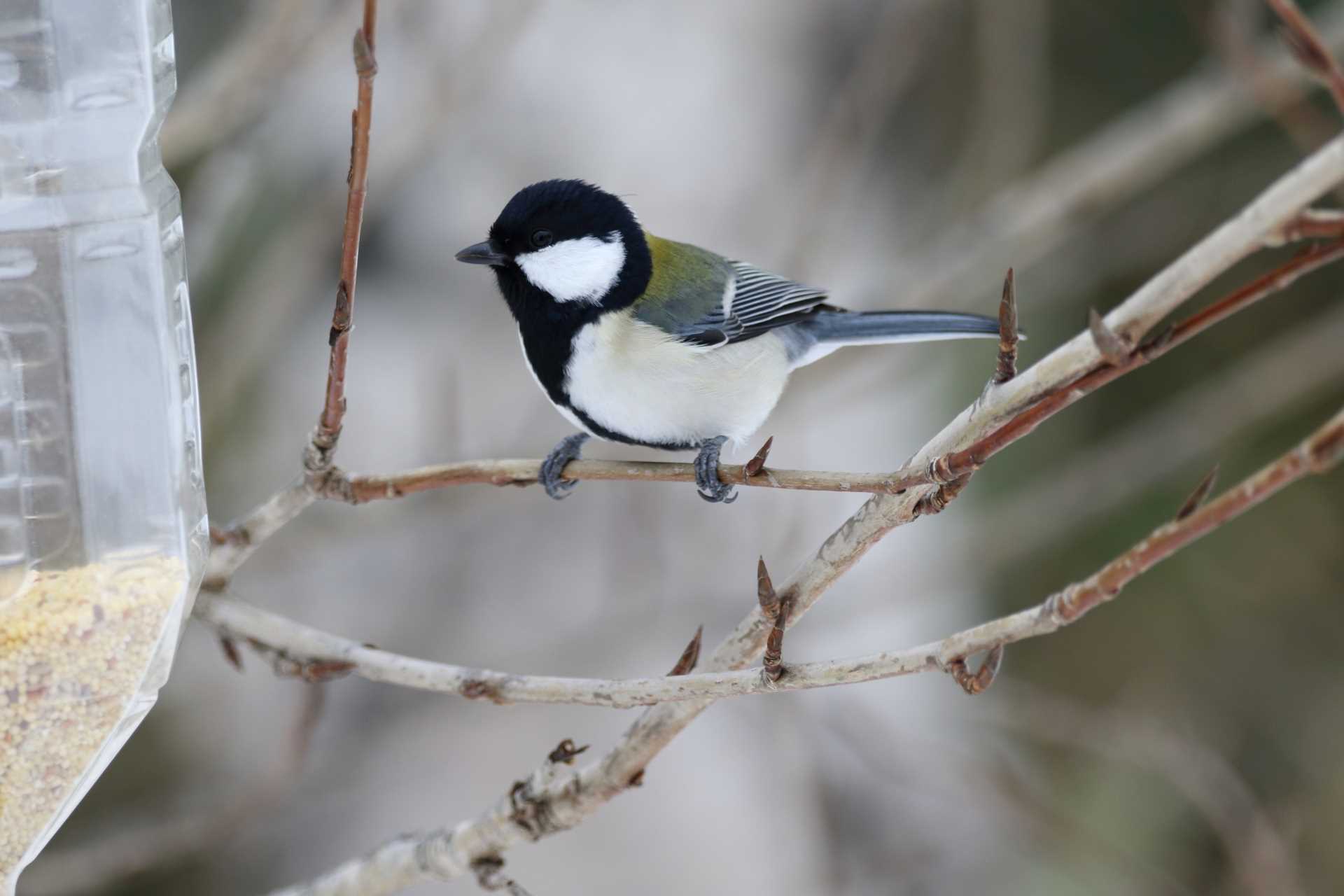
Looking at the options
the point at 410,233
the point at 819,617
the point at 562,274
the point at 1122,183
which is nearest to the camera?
the point at 562,274

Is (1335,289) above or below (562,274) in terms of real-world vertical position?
below

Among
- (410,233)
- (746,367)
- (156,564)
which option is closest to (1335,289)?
(746,367)

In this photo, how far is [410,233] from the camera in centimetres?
421

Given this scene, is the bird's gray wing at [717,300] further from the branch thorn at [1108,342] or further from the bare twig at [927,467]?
the branch thorn at [1108,342]

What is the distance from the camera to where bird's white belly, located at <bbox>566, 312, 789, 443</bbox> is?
1.85 m

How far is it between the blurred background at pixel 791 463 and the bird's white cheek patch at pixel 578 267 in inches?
13.4

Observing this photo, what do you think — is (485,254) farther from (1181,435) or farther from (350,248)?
(1181,435)

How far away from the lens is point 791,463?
2.96 m

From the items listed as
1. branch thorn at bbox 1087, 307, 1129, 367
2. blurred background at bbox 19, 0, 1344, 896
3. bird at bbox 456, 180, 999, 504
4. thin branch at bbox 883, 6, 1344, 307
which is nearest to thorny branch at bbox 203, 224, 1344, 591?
branch thorn at bbox 1087, 307, 1129, 367

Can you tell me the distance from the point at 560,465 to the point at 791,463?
3.88 feet

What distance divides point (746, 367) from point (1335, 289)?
1.97 m

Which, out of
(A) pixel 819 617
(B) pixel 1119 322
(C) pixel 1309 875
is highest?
(B) pixel 1119 322

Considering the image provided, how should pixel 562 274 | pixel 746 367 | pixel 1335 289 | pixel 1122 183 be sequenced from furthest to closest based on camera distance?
1. pixel 1335 289
2. pixel 1122 183
3. pixel 746 367
4. pixel 562 274

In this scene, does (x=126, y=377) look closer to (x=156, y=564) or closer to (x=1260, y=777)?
(x=156, y=564)
